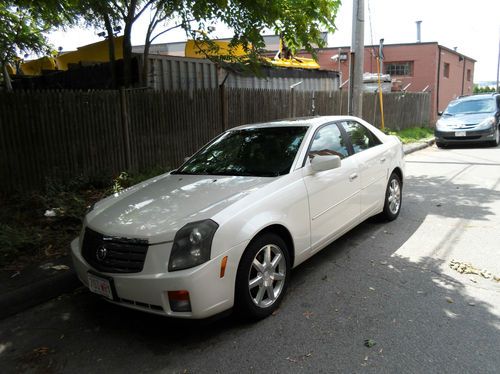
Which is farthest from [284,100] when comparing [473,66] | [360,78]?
[473,66]

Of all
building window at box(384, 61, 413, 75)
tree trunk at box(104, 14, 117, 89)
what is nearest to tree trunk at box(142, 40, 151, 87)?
tree trunk at box(104, 14, 117, 89)

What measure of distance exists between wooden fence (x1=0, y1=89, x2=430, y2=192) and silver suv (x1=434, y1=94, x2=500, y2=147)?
631cm

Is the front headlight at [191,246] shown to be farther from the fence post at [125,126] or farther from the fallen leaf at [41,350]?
the fence post at [125,126]

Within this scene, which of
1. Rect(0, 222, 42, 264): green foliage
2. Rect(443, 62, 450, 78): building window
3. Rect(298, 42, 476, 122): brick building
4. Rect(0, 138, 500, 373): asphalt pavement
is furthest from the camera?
Rect(443, 62, 450, 78): building window

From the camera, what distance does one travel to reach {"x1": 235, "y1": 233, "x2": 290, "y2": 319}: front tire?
126 inches

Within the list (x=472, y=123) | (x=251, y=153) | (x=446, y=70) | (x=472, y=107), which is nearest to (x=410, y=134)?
(x=472, y=107)

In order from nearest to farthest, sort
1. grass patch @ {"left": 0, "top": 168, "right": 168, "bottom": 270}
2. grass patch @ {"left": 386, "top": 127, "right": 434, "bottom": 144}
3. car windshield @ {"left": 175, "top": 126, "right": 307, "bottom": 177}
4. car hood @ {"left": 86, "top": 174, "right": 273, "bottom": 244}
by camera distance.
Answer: car hood @ {"left": 86, "top": 174, "right": 273, "bottom": 244} < car windshield @ {"left": 175, "top": 126, "right": 307, "bottom": 177} < grass patch @ {"left": 0, "top": 168, "right": 168, "bottom": 270} < grass patch @ {"left": 386, "top": 127, "right": 434, "bottom": 144}

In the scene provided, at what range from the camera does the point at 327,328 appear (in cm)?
325

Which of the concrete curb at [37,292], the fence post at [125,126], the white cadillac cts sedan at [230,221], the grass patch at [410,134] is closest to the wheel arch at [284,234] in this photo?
the white cadillac cts sedan at [230,221]

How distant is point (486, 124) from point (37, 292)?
45.2 feet

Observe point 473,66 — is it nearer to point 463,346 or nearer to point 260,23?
point 260,23

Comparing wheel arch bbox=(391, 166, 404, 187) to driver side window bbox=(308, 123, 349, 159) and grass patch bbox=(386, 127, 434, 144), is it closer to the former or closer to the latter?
driver side window bbox=(308, 123, 349, 159)

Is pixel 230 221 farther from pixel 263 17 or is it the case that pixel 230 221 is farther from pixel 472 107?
pixel 472 107

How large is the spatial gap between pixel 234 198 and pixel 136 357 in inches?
52.6
